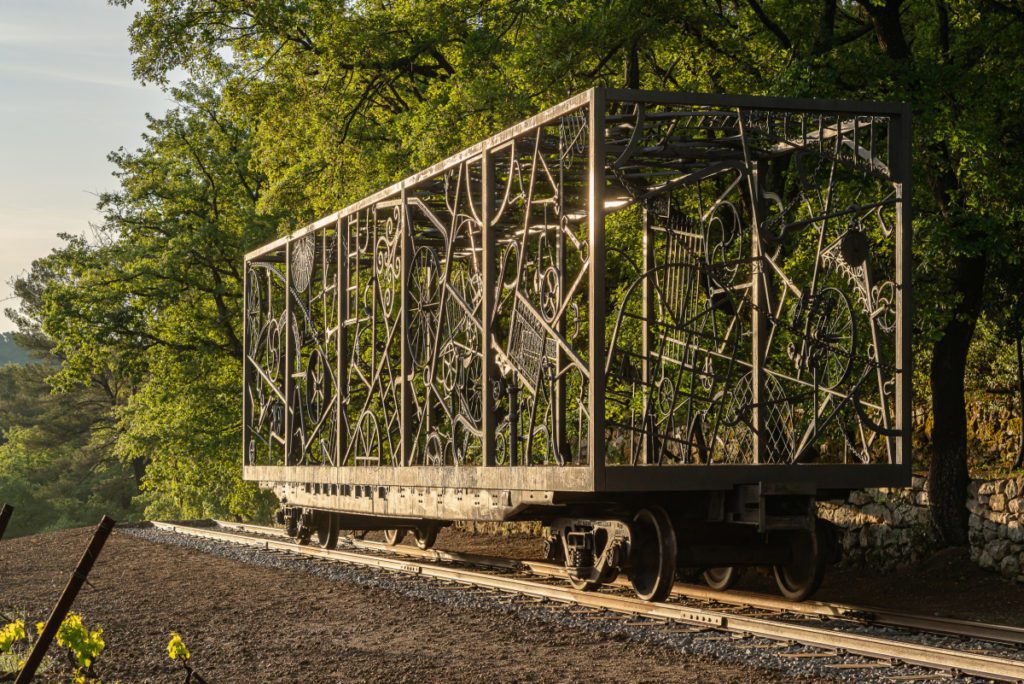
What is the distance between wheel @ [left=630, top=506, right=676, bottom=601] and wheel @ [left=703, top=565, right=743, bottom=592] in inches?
59.5

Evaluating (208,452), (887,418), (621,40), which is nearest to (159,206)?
(208,452)

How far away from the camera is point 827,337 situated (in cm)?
1148

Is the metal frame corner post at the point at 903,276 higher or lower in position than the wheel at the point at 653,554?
higher

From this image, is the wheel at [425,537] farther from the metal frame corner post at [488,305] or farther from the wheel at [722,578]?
the metal frame corner post at [488,305]

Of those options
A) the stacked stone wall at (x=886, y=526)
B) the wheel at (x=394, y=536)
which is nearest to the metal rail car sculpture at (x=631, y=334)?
the wheel at (x=394, y=536)

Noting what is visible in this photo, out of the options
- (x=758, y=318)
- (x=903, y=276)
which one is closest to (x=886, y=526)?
(x=758, y=318)

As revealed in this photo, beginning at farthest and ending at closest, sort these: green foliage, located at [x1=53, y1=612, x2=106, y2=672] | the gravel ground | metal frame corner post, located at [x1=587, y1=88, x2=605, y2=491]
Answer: metal frame corner post, located at [x1=587, y1=88, x2=605, y2=491] → the gravel ground → green foliage, located at [x1=53, y1=612, x2=106, y2=672]

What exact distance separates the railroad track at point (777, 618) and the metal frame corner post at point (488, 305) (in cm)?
147

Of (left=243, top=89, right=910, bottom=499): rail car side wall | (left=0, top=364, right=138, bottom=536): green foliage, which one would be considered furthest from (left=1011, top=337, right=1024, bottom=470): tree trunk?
(left=0, top=364, right=138, bottom=536): green foliage

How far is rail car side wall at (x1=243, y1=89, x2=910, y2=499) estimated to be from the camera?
10688 mm

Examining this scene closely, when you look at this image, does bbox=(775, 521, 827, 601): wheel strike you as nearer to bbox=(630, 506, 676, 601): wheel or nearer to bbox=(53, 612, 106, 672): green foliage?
bbox=(630, 506, 676, 601): wheel

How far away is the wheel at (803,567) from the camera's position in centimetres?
1084

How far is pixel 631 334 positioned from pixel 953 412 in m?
3.85

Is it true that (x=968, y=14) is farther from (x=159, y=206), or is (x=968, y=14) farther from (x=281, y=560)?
(x=159, y=206)
